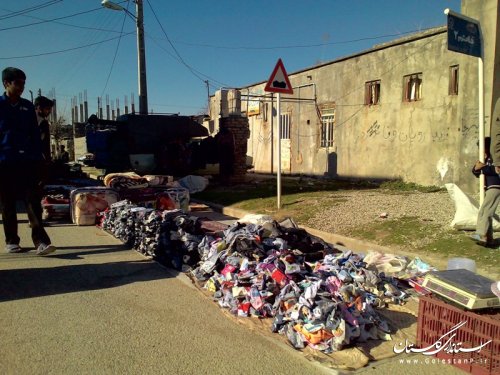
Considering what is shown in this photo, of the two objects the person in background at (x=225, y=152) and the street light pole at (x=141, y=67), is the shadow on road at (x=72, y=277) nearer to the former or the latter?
the person in background at (x=225, y=152)

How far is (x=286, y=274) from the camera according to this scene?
4.17 m

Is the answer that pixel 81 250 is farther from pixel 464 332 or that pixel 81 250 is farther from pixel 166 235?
pixel 464 332

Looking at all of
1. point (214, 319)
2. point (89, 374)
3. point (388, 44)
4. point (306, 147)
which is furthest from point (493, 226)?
point (306, 147)

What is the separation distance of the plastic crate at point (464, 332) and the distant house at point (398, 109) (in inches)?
277

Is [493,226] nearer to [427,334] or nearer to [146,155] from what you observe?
[427,334]

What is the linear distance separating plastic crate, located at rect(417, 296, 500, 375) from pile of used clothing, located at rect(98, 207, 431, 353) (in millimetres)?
400

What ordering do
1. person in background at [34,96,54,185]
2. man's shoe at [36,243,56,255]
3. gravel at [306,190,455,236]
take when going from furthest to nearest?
gravel at [306,190,455,236] → person in background at [34,96,54,185] → man's shoe at [36,243,56,255]

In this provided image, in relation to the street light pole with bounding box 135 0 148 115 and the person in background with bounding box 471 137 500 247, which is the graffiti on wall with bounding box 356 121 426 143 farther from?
the street light pole with bounding box 135 0 148 115

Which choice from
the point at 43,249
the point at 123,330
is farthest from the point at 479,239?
the point at 43,249

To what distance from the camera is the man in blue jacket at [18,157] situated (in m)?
5.52

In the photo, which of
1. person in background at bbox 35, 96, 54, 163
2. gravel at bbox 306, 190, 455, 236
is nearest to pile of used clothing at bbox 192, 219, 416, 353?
gravel at bbox 306, 190, 455, 236

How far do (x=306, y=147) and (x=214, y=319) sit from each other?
648 inches

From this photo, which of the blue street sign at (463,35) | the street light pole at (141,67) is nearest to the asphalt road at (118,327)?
the blue street sign at (463,35)

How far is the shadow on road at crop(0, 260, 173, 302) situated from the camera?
446 centimetres
